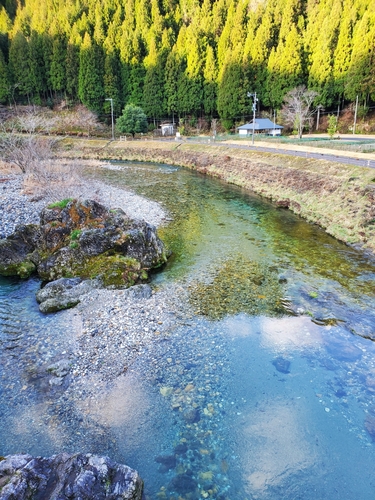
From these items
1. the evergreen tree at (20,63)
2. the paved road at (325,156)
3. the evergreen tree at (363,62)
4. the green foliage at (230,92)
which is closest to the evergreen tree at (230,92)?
the green foliage at (230,92)

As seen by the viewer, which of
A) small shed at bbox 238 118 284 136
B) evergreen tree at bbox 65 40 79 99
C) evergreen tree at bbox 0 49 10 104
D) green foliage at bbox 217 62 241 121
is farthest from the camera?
evergreen tree at bbox 65 40 79 99

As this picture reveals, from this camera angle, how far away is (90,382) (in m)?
8.15

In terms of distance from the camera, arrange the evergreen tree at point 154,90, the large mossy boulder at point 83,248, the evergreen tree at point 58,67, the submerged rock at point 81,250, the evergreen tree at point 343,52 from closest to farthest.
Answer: the submerged rock at point 81,250 < the large mossy boulder at point 83,248 < the evergreen tree at point 343,52 < the evergreen tree at point 154,90 < the evergreen tree at point 58,67

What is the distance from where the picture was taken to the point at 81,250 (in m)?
13.6

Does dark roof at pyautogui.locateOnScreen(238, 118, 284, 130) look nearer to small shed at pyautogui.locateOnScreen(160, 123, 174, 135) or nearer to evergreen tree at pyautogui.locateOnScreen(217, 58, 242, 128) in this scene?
Answer: evergreen tree at pyautogui.locateOnScreen(217, 58, 242, 128)

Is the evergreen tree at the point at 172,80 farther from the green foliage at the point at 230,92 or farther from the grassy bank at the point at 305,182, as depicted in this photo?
the grassy bank at the point at 305,182

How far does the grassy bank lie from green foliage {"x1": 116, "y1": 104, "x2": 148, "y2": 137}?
10251 mm

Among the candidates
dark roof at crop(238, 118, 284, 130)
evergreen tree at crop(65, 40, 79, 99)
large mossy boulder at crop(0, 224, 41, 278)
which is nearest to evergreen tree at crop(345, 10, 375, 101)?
dark roof at crop(238, 118, 284, 130)

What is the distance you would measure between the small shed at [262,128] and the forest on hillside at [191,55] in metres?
4.55

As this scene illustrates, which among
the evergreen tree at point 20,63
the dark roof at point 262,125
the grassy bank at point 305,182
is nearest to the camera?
the grassy bank at point 305,182

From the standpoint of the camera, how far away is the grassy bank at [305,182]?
721 inches

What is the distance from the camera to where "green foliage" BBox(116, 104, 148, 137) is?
53.8 metres

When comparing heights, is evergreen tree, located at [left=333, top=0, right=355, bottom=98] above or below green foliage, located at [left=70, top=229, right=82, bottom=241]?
above

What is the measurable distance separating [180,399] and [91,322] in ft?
13.1
